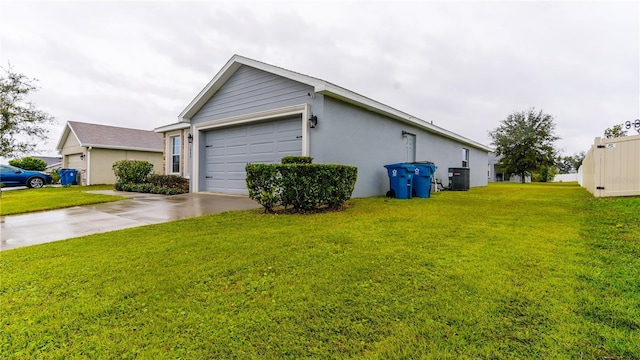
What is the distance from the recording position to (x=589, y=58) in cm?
1075

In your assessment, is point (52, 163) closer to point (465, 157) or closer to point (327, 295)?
point (465, 157)

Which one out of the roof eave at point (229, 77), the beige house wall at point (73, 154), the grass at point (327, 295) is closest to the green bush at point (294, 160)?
the roof eave at point (229, 77)

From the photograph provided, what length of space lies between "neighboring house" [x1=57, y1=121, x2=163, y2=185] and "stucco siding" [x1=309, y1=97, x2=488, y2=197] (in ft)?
51.7

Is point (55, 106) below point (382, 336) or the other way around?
the other way around

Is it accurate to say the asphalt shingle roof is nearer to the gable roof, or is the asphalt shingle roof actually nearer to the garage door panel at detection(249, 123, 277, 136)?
the gable roof

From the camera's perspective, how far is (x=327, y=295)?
222cm

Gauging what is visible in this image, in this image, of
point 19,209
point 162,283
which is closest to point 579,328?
point 162,283

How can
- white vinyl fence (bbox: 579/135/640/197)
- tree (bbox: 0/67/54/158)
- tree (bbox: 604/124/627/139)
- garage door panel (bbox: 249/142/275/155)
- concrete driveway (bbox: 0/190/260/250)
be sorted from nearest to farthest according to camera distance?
concrete driveway (bbox: 0/190/260/250) → white vinyl fence (bbox: 579/135/640/197) → garage door panel (bbox: 249/142/275/155) → tree (bbox: 0/67/54/158) → tree (bbox: 604/124/627/139)

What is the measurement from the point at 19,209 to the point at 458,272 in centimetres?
904

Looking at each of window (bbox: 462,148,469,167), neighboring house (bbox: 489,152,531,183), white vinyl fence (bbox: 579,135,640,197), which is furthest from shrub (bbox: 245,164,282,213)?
neighboring house (bbox: 489,152,531,183)

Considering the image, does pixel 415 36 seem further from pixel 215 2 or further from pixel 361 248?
pixel 361 248

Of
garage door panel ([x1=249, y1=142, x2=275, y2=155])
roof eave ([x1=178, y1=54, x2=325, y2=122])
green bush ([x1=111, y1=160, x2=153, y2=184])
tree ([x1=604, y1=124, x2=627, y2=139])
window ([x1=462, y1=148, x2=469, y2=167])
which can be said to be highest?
tree ([x1=604, y1=124, x2=627, y2=139])

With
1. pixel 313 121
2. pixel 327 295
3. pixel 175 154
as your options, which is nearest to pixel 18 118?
pixel 175 154

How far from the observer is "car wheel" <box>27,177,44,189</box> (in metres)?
15.2
